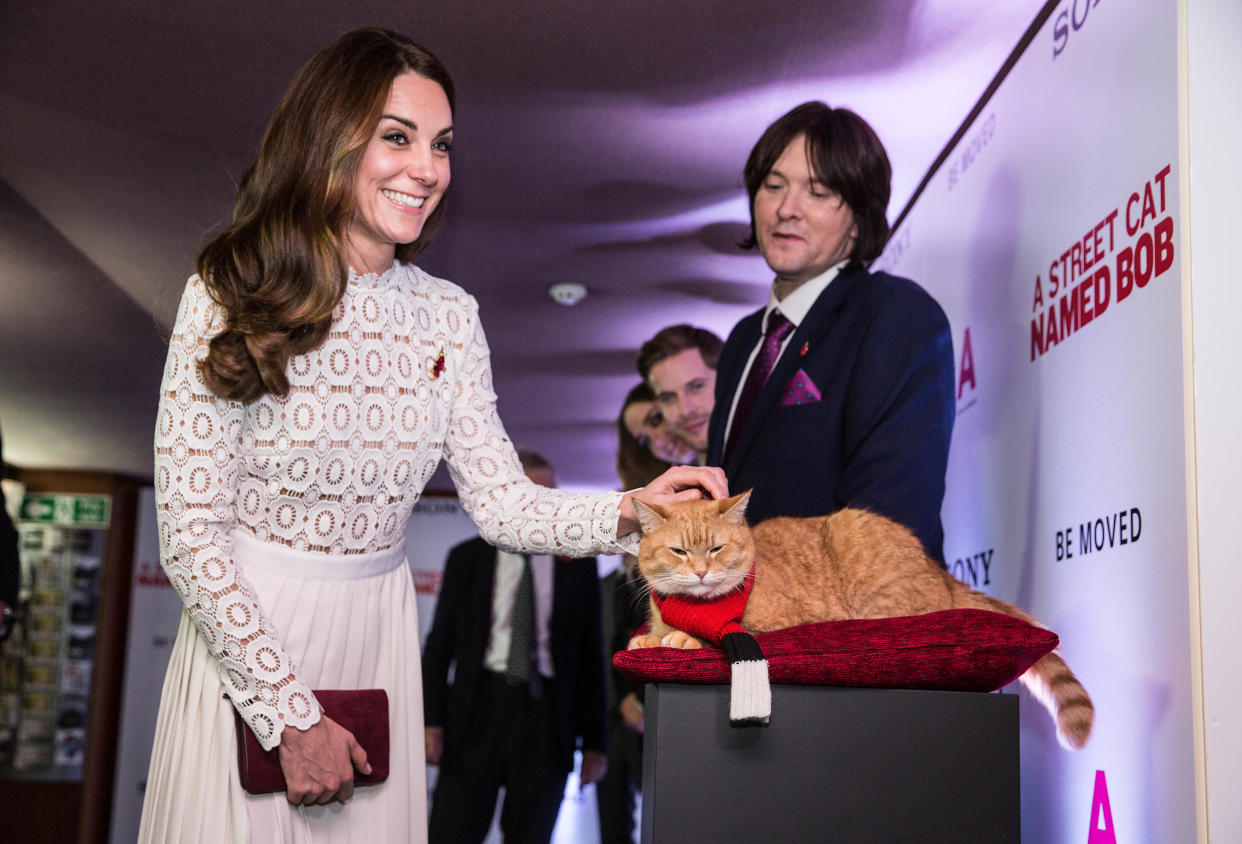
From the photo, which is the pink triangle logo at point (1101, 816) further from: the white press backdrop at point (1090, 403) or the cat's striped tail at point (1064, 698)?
the cat's striped tail at point (1064, 698)

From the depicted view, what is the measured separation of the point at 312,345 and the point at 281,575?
1.11 ft

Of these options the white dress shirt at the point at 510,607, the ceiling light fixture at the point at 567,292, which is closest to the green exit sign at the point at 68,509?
the ceiling light fixture at the point at 567,292

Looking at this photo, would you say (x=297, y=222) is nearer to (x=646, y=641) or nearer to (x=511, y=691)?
(x=646, y=641)

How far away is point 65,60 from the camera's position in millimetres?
3502

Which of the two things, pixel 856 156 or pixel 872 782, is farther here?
pixel 856 156

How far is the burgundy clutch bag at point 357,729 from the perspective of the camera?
1.43m

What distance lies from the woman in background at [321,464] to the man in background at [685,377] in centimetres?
254

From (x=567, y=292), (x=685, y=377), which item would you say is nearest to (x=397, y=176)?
(x=685, y=377)

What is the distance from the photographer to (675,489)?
5.74 ft

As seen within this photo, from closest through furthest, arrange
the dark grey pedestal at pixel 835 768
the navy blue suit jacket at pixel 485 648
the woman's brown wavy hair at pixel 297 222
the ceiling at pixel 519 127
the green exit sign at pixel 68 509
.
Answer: the dark grey pedestal at pixel 835 768
the woman's brown wavy hair at pixel 297 222
the ceiling at pixel 519 127
the navy blue suit jacket at pixel 485 648
the green exit sign at pixel 68 509

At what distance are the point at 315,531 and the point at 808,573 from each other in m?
0.83

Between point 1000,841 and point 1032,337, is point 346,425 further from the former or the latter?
point 1032,337

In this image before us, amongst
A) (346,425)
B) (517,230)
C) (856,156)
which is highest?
(517,230)

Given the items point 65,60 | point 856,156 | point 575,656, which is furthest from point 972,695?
point 65,60
